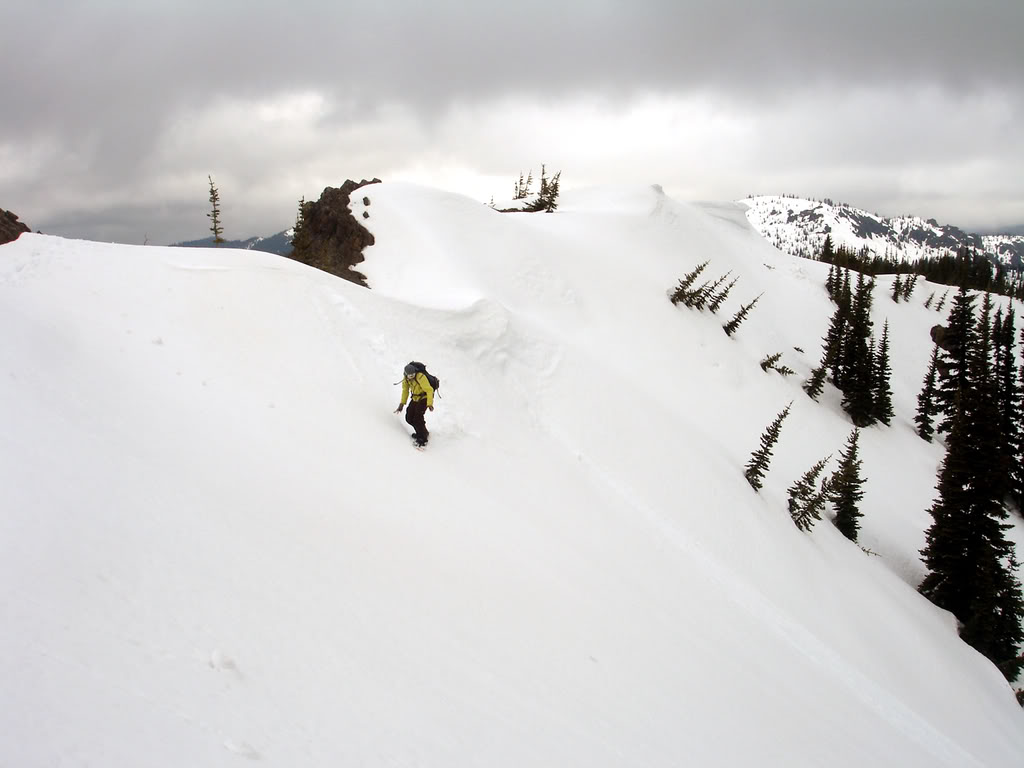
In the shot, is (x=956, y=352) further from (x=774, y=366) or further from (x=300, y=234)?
(x=300, y=234)

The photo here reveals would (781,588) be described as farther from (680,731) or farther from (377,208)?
(377,208)

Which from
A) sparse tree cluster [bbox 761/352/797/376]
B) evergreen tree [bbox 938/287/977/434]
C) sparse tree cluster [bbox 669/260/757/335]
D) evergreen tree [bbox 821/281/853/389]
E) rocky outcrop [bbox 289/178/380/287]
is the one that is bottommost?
rocky outcrop [bbox 289/178/380/287]

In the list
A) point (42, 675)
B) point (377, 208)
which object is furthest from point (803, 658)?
point (377, 208)

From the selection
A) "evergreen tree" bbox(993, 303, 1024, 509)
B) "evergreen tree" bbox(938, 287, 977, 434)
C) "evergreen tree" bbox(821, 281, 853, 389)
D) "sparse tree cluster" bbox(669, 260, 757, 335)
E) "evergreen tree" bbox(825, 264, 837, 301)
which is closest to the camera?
"sparse tree cluster" bbox(669, 260, 757, 335)

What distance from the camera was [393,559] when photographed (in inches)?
285

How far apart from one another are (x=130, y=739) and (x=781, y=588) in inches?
607

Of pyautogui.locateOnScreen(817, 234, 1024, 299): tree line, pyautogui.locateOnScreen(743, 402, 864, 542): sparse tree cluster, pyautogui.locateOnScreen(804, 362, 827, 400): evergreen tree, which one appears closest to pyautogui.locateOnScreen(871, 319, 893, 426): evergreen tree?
pyautogui.locateOnScreen(804, 362, 827, 400): evergreen tree

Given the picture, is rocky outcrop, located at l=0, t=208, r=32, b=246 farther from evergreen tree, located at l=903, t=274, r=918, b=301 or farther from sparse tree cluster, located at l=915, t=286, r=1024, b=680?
evergreen tree, located at l=903, t=274, r=918, b=301

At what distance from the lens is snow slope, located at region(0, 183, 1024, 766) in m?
4.04

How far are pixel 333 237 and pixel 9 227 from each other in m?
13.7

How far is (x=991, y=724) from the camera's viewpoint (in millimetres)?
14133

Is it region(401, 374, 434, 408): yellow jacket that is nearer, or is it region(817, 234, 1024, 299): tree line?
region(401, 374, 434, 408): yellow jacket

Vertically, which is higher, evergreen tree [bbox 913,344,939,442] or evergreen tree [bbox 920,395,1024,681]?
evergreen tree [bbox 913,344,939,442]

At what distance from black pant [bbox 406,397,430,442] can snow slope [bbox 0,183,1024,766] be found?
1.42 ft
